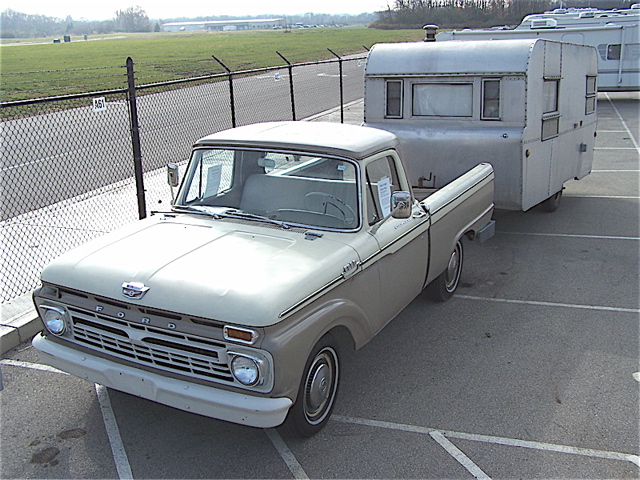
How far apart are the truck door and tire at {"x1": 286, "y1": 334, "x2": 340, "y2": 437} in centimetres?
67

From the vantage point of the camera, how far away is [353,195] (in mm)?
5059

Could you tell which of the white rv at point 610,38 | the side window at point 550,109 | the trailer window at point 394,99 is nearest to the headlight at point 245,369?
the trailer window at point 394,99

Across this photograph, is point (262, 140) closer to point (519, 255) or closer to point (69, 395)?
point (69, 395)

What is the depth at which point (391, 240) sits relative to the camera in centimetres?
520

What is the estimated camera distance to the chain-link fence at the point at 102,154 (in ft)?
26.0

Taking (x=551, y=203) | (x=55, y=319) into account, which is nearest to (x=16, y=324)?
(x=55, y=319)

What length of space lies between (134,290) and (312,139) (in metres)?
2.04

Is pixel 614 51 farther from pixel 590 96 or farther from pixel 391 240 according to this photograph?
pixel 391 240

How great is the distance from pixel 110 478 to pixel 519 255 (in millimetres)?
5944

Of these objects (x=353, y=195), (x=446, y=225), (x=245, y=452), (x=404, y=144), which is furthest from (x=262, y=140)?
(x=404, y=144)

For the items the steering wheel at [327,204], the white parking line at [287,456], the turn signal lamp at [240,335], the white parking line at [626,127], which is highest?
the steering wheel at [327,204]

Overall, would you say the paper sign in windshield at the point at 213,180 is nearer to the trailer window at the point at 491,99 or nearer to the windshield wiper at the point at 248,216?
the windshield wiper at the point at 248,216

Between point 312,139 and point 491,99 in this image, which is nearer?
point 312,139

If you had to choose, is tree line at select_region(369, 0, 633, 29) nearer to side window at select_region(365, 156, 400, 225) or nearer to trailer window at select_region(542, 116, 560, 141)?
trailer window at select_region(542, 116, 560, 141)
